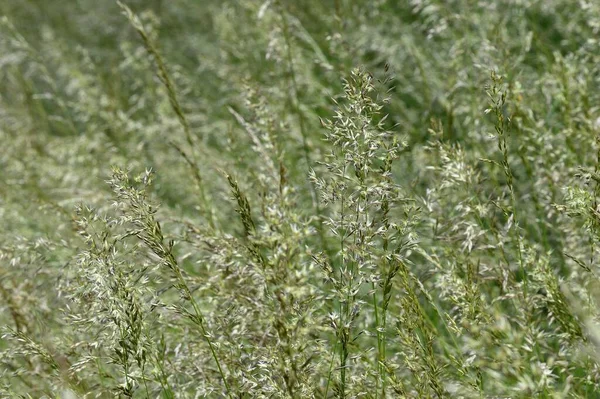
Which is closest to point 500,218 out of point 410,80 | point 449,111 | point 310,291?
point 449,111

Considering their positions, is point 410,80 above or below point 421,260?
above

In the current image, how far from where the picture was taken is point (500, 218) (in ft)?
11.4

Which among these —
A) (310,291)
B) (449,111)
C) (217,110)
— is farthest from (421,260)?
(217,110)

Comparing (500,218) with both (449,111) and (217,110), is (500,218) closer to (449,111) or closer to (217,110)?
(449,111)

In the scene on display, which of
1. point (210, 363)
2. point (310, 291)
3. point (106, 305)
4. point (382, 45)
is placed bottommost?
point (210, 363)

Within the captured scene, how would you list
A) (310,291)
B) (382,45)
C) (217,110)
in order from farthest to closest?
(217,110) → (382,45) → (310,291)

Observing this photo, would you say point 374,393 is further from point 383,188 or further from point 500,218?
point 500,218

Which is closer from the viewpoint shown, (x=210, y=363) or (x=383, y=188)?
(x=383, y=188)

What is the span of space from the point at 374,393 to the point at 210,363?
56 centimetres

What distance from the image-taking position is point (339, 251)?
2.50 m

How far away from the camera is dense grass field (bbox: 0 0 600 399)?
5.76ft

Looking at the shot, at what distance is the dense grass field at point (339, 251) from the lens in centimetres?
175

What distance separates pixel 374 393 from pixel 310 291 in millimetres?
545

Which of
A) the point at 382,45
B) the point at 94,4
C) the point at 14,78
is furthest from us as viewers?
the point at 94,4
